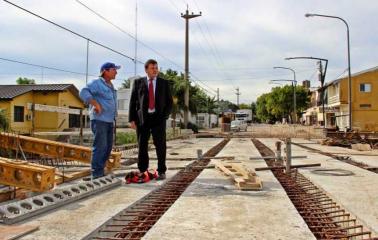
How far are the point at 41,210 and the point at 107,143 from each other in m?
2.51

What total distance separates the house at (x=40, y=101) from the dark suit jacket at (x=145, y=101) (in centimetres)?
2018

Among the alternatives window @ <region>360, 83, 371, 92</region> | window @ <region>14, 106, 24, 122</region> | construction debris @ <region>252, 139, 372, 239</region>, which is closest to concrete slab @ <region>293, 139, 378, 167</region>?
construction debris @ <region>252, 139, 372, 239</region>

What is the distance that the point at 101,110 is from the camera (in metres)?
6.81

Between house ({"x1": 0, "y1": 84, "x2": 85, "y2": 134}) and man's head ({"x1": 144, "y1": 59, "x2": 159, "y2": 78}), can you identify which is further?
house ({"x1": 0, "y1": 84, "x2": 85, "y2": 134})

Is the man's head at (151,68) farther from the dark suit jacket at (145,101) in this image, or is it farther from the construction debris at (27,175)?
the construction debris at (27,175)

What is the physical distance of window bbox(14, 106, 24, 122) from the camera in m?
28.5

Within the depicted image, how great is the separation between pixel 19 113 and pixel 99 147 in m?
24.3

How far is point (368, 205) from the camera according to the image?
526cm

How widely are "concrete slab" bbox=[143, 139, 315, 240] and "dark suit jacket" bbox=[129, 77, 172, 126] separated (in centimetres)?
148

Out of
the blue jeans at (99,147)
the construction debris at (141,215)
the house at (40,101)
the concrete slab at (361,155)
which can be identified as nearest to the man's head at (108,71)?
the blue jeans at (99,147)

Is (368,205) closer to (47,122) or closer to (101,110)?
(101,110)

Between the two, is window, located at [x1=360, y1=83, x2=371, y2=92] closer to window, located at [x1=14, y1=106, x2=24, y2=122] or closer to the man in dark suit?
window, located at [x1=14, y1=106, x2=24, y2=122]

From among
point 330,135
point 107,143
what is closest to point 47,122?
point 330,135

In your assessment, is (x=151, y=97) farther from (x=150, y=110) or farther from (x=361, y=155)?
(x=361, y=155)
